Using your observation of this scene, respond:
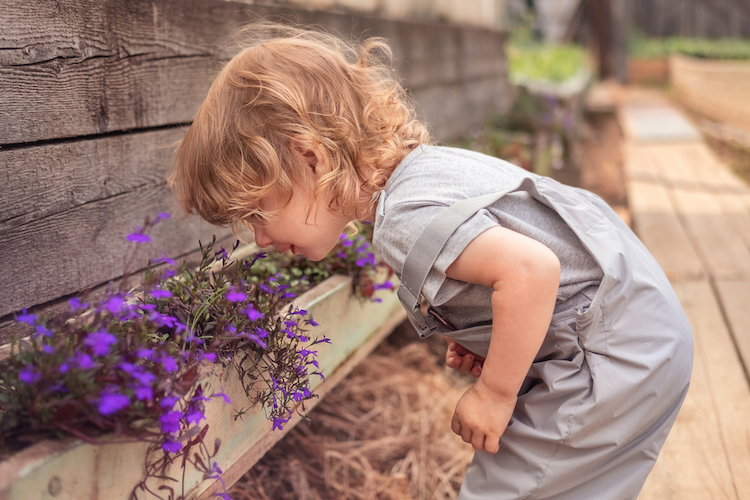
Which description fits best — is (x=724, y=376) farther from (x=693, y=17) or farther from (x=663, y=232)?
(x=693, y=17)

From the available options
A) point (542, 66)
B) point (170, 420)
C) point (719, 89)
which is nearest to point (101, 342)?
point (170, 420)

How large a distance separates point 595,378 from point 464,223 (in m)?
0.47

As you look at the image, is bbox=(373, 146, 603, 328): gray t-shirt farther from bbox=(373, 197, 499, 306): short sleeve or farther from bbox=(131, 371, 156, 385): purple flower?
bbox=(131, 371, 156, 385): purple flower

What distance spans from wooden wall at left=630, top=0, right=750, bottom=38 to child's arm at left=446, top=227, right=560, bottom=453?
15388mm

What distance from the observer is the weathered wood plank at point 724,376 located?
1.69 metres

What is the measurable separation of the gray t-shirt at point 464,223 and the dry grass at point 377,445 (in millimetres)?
882

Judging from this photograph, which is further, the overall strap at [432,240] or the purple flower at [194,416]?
the overall strap at [432,240]

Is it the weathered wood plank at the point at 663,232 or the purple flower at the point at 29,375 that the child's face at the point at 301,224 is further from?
the weathered wood plank at the point at 663,232

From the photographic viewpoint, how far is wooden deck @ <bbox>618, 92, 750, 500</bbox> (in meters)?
1.67

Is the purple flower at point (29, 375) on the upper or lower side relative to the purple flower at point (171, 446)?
upper

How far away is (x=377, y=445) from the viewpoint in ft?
7.38

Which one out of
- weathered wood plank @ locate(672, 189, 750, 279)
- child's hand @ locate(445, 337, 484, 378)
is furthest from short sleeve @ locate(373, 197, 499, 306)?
weathered wood plank @ locate(672, 189, 750, 279)

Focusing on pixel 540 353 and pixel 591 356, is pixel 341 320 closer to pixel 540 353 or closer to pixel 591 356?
pixel 540 353

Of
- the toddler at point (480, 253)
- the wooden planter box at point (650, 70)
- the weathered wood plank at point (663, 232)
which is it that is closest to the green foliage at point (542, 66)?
the weathered wood plank at point (663, 232)
